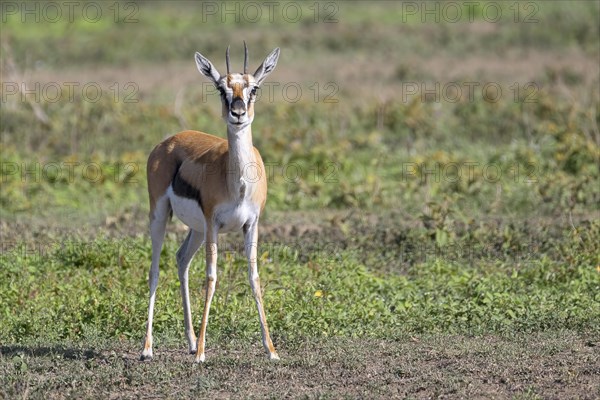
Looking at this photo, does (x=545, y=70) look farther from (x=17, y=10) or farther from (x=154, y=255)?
(x=17, y=10)

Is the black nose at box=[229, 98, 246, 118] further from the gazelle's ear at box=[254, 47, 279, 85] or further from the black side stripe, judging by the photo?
the black side stripe

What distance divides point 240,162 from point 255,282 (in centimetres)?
81

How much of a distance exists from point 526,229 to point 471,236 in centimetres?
56

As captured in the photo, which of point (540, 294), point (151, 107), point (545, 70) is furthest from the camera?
point (545, 70)

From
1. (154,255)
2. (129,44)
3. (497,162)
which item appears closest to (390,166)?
(497,162)

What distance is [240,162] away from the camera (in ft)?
22.6

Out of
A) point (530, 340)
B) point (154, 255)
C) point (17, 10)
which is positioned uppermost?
point (17, 10)

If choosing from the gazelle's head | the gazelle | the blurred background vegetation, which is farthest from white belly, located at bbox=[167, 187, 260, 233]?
the blurred background vegetation

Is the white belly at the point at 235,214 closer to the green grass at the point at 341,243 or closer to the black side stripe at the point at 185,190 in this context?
the black side stripe at the point at 185,190

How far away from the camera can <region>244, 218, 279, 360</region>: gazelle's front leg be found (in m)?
6.96

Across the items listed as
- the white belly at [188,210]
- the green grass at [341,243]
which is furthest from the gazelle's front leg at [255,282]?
the white belly at [188,210]

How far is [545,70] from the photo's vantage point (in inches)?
687

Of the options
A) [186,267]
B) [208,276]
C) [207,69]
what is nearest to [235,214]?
[208,276]

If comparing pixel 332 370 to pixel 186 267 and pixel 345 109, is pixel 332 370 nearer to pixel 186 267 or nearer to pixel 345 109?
pixel 186 267
